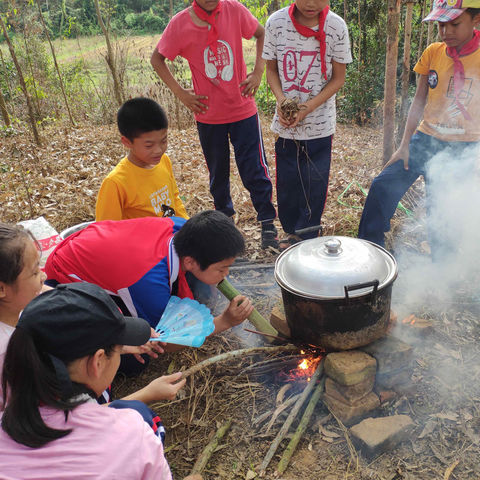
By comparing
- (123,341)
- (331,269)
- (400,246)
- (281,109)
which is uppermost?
(281,109)

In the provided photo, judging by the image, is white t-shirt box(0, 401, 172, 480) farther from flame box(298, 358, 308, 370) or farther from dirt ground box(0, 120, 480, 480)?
flame box(298, 358, 308, 370)

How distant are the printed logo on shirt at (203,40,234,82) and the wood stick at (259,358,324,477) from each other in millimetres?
2917

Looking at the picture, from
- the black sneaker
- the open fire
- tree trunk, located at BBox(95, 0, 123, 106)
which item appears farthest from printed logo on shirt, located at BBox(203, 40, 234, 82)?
tree trunk, located at BBox(95, 0, 123, 106)

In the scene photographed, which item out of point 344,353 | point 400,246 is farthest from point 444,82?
point 344,353

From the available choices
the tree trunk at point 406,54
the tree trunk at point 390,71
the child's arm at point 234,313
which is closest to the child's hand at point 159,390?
the child's arm at point 234,313

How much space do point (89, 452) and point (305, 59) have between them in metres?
3.52

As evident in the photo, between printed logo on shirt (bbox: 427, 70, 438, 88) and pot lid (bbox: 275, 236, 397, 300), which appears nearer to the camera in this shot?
pot lid (bbox: 275, 236, 397, 300)

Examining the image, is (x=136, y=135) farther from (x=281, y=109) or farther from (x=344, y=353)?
(x=344, y=353)

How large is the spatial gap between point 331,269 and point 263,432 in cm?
113

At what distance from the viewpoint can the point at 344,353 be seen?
2.64 metres

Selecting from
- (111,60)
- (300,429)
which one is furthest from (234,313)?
(111,60)

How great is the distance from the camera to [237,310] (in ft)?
8.80

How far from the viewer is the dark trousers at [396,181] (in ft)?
11.5

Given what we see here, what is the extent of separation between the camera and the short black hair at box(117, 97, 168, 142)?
10.8 feet
